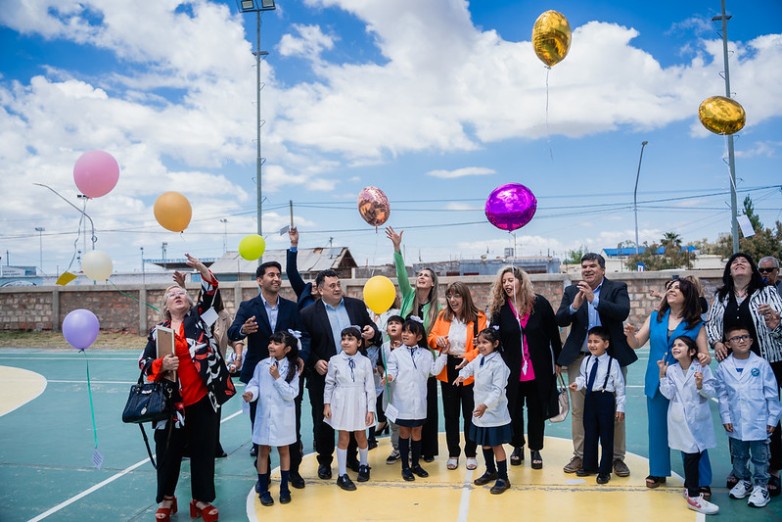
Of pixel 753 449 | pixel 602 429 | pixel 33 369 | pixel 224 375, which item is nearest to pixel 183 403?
pixel 224 375

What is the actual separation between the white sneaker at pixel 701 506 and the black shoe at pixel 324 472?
3035mm

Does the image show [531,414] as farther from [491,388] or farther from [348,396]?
[348,396]

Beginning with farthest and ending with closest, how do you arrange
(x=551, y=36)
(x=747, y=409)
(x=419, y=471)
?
(x=551, y=36) < (x=419, y=471) < (x=747, y=409)

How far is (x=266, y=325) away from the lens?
516 cm

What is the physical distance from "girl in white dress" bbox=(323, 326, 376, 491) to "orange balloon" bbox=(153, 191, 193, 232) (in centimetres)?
185

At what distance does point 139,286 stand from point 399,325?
53.9ft

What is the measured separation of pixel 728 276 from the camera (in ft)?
15.8

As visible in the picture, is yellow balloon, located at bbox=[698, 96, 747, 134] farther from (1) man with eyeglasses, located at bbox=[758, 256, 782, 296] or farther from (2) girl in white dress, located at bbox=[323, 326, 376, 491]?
(2) girl in white dress, located at bbox=[323, 326, 376, 491]

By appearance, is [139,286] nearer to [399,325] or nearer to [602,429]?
[399,325]

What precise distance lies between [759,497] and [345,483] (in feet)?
10.8

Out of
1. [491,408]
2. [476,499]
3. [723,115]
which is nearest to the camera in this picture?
[476,499]

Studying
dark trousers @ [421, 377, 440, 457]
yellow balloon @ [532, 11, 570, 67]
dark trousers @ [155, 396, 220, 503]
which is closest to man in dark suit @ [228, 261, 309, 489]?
dark trousers @ [155, 396, 220, 503]

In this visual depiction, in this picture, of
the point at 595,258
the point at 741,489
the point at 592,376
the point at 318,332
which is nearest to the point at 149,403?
the point at 318,332

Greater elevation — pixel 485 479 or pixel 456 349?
pixel 456 349
